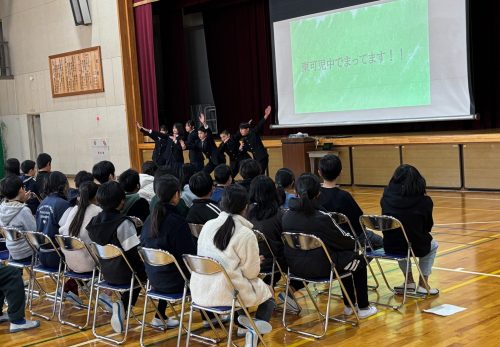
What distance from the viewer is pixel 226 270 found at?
373cm

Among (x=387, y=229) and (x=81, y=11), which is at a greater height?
(x=81, y=11)

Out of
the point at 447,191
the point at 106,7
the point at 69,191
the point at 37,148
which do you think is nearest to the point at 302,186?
the point at 69,191

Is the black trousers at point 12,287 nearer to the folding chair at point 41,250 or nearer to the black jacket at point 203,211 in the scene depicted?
the folding chair at point 41,250

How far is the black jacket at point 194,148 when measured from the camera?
11.1m

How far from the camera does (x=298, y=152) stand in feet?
38.8

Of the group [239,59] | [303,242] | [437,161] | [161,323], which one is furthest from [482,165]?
[239,59]

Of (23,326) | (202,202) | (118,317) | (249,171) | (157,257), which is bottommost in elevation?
(23,326)

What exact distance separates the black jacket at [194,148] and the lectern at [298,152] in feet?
5.51

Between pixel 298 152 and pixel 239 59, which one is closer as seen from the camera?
pixel 298 152

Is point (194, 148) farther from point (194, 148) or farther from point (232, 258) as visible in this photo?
point (232, 258)

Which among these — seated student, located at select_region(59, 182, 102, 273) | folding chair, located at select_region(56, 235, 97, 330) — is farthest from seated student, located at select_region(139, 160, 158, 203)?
folding chair, located at select_region(56, 235, 97, 330)

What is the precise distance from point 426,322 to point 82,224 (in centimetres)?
249

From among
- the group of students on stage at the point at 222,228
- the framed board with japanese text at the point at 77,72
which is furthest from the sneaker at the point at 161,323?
the framed board with japanese text at the point at 77,72

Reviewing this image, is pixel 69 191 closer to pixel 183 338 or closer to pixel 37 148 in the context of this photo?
pixel 183 338
